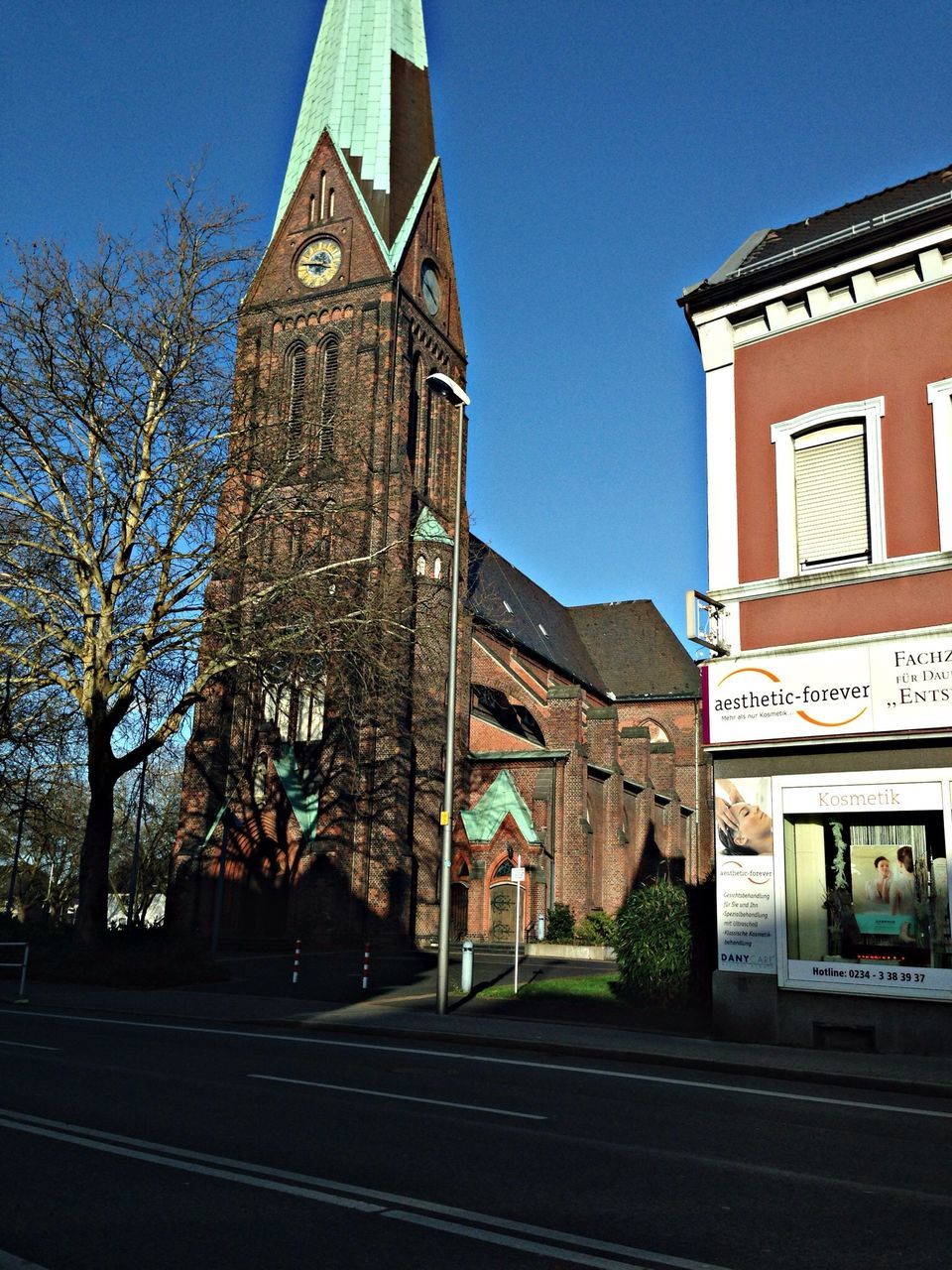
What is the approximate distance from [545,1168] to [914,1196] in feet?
6.63

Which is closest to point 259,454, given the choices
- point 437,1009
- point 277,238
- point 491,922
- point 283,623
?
point 283,623

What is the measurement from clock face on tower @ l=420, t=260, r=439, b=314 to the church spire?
2.18 metres

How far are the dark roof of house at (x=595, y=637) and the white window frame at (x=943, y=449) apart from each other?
32.5 meters

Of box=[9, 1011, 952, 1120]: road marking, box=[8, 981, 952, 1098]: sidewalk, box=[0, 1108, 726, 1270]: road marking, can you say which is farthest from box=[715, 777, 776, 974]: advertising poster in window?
box=[0, 1108, 726, 1270]: road marking

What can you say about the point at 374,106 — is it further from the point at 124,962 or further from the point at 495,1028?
A: the point at 495,1028

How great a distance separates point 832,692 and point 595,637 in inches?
1795

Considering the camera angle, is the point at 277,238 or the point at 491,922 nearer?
the point at 491,922

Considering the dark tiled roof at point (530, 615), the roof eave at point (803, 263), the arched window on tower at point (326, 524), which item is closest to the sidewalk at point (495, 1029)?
the arched window on tower at point (326, 524)

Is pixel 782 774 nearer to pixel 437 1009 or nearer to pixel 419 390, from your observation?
pixel 437 1009

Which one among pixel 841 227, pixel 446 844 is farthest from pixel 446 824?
pixel 841 227

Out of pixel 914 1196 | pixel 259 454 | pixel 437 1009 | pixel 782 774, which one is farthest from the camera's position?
pixel 259 454

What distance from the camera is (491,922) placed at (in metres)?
35.9

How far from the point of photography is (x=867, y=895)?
1351 centimetres

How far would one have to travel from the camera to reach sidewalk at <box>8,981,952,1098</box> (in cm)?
1101
